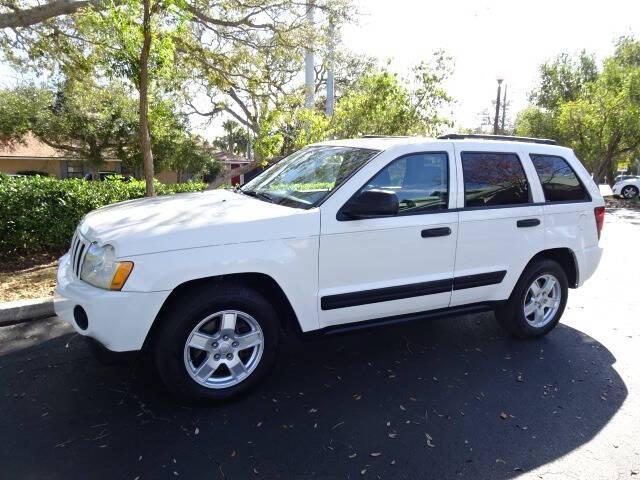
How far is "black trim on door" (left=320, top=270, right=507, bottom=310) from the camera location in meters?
3.66

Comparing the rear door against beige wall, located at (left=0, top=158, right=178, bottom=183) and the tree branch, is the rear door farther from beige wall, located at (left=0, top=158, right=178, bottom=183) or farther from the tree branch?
beige wall, located at (left=0, top=158, right=178, bottom=183)

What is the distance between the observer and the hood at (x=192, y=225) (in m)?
3.13

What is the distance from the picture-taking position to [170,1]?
19.7 feet

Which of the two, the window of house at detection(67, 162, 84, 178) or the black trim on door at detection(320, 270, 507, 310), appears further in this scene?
the window of house at detection(67, 162, 84, 178)

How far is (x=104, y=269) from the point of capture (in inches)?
123

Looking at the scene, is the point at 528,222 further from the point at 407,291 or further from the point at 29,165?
the point at 29,165

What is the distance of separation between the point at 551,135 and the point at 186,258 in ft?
105

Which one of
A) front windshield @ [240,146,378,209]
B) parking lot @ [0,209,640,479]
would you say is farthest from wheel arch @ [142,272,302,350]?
front windshield @ [240,146,378,209]

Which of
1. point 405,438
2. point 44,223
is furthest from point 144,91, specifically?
point 405,438

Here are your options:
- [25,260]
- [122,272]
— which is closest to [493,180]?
[122,272]

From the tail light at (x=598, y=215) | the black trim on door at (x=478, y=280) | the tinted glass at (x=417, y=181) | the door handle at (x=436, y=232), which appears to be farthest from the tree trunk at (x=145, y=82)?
the tail light at (x=598, y=215)

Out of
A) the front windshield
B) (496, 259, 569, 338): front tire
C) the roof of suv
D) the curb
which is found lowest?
the curb

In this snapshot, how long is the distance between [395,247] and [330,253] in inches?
21.6

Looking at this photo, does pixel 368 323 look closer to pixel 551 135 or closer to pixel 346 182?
pixel 346 182
